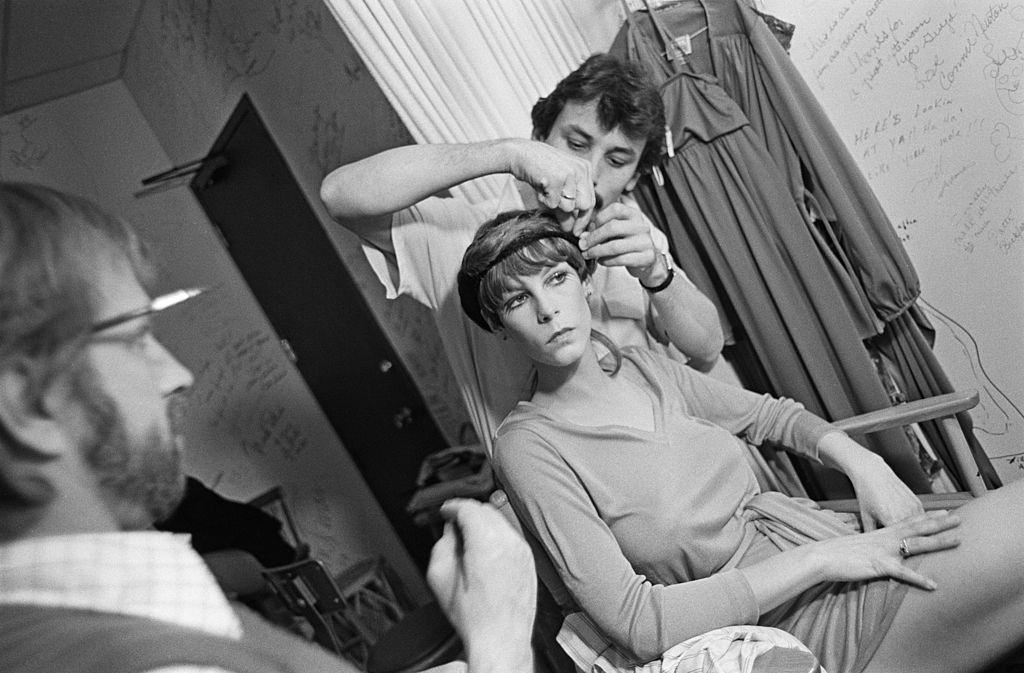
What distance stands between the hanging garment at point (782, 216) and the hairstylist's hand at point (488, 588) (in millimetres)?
1415

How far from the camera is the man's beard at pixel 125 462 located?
1.81ft

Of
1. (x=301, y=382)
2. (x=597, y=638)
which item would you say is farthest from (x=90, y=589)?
(x=301, y=382)

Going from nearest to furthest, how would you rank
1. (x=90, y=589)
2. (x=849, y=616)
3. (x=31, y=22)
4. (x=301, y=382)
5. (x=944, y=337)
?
(x=90, y=589)
(x=849, y=616)
(x=944, y=337)
(x=31, y=22)
(x=301, y=382)

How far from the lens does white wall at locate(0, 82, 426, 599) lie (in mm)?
4211

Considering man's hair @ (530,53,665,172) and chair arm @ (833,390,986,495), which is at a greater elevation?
man's hair @ (530,53,665,172)

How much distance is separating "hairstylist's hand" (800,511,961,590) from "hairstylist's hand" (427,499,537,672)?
2.74ft

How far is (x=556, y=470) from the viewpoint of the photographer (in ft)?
4.77

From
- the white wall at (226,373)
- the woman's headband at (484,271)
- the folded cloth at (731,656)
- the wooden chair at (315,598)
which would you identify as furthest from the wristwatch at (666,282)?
the white wall at (226,373)

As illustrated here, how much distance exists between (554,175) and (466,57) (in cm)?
73

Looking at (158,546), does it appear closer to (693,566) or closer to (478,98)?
(693,566)

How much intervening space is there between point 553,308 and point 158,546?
37.9 inches

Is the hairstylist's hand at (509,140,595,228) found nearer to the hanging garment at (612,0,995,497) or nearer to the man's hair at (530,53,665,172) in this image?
the man's hair at (530,53,665,172)
